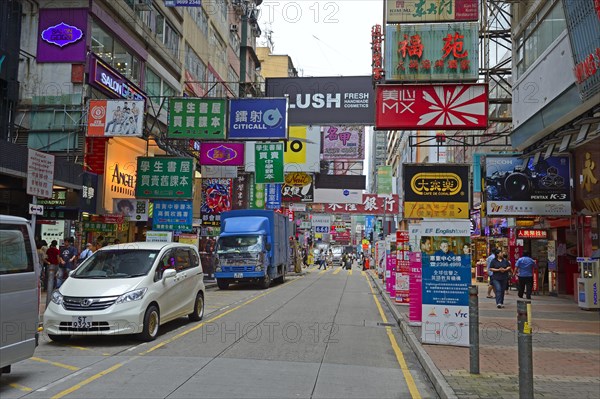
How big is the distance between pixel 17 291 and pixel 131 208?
1621cm

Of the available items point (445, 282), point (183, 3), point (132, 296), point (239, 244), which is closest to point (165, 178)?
point (239, 244)

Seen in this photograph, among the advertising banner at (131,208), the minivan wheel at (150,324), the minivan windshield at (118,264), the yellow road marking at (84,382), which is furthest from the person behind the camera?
the advertising banner at (131,208)

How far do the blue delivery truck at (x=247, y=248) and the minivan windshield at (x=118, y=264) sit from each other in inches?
490

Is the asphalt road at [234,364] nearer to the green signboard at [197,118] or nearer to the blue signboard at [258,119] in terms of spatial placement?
the blue signboard at [258,119]

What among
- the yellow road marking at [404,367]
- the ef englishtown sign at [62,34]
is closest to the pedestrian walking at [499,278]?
the yellow road marking at [404,367]

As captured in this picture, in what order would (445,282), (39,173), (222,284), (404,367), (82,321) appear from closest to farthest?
(404,367) → (82,321) → (445,282) → (39,173) → (222,284)

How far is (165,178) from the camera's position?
2216cm

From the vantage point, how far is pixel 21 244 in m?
7.07

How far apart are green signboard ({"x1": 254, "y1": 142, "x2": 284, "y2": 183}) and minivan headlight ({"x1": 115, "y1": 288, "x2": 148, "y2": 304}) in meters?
15.7

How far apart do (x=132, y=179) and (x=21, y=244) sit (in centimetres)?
1948

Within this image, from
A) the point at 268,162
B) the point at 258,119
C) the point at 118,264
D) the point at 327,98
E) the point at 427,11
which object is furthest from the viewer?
the point at 327,98

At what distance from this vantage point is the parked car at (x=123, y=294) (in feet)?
31.3

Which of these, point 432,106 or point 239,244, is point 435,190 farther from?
point 239,244

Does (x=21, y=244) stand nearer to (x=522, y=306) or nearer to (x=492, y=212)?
(x=522, y=306)
